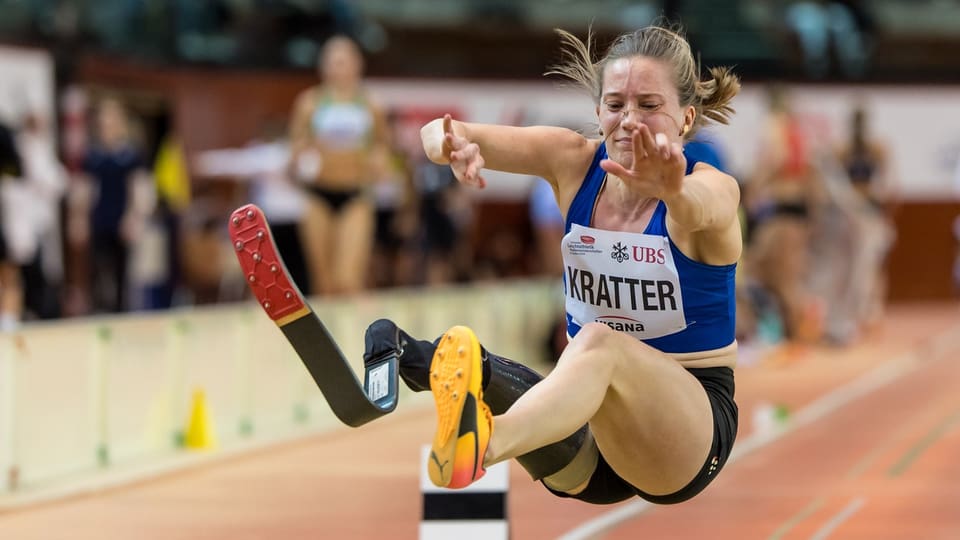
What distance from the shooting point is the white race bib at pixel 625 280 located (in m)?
3.96

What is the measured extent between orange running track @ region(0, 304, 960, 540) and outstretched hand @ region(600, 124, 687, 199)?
7.13 feet

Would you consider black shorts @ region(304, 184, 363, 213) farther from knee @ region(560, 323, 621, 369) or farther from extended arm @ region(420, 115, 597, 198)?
knee @ region(560, 323, 621, 369)

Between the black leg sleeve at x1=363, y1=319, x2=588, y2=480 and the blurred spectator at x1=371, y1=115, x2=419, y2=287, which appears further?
the blurred spectator at x1=371, y1=115, x2=419, y2=287

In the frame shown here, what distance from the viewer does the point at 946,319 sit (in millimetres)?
17375

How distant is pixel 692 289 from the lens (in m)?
4.00

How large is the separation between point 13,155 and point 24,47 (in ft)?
15.9

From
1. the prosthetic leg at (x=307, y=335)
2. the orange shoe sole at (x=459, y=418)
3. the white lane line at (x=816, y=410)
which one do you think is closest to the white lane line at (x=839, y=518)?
the white lane line at (x=816, y=410)

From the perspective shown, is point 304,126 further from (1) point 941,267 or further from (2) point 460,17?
(1) point 941,267

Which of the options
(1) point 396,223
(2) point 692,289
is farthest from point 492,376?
(1) point 396,223

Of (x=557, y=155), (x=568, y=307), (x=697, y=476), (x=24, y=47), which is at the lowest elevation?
(x=697, y=476)

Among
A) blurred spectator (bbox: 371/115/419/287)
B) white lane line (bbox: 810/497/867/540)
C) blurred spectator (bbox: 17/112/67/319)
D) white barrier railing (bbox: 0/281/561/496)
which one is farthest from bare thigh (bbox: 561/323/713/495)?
blurred spectator (bbox: 371/115/419/287)

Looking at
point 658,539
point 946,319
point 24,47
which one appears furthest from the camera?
point 946,319

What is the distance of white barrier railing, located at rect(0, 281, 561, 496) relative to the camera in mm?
6707

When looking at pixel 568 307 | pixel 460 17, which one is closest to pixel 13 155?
pixel 568 307
